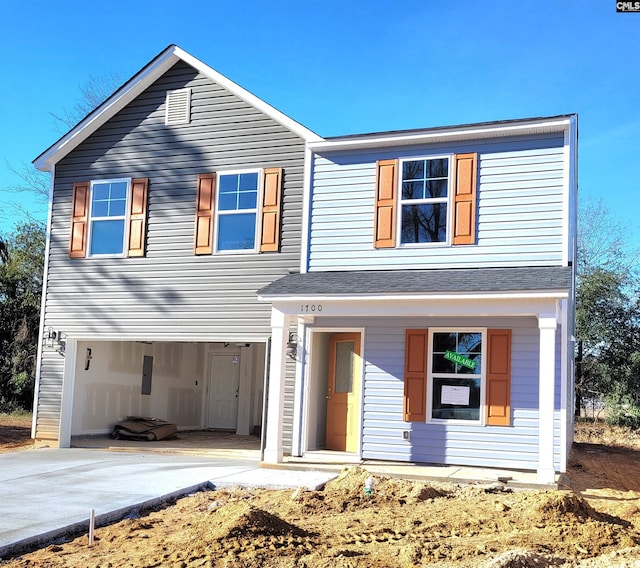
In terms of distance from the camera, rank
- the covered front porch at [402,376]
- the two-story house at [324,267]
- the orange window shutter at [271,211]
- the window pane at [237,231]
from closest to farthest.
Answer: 1. the covered front porch at [402,376]
2. the two-story house at [324,267]
3. the orange window shutter at [271,211]
4. the window pane at [237,231]

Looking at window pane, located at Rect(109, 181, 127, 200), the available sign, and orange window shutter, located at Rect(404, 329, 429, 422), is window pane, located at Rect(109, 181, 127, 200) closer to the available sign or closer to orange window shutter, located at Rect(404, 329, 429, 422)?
orange window shutter, located at Rect(404, 329, 429, 422)

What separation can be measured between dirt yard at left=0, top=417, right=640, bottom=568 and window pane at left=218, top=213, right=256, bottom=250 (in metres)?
5.64

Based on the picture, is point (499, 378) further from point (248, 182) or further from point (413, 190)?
point (248, 182)

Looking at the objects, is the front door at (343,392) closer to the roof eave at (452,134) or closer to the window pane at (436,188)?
the window pane at (436,188)

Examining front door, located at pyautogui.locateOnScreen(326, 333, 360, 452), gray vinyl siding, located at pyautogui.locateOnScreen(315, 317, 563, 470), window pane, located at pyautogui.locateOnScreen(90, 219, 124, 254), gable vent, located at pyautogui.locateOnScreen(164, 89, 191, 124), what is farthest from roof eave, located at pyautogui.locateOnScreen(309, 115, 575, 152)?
window pane, located at pyautogui.locateOnScreen(90, 219, 124, 254)

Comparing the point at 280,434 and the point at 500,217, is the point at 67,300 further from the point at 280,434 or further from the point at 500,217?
the point at 500,217

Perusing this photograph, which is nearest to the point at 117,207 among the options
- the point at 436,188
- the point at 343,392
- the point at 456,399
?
the point at 343,392

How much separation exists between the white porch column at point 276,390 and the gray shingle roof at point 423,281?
2.05ft

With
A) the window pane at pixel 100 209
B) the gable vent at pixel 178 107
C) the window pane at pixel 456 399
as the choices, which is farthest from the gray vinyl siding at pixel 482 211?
the window pane at pixel 100 209

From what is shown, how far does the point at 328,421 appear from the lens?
13.7 m

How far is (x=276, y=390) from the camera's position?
40.7 ft

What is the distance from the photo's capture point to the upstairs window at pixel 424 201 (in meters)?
13.0

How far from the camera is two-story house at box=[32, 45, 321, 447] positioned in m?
14.1

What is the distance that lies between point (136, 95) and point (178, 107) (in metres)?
1.03
